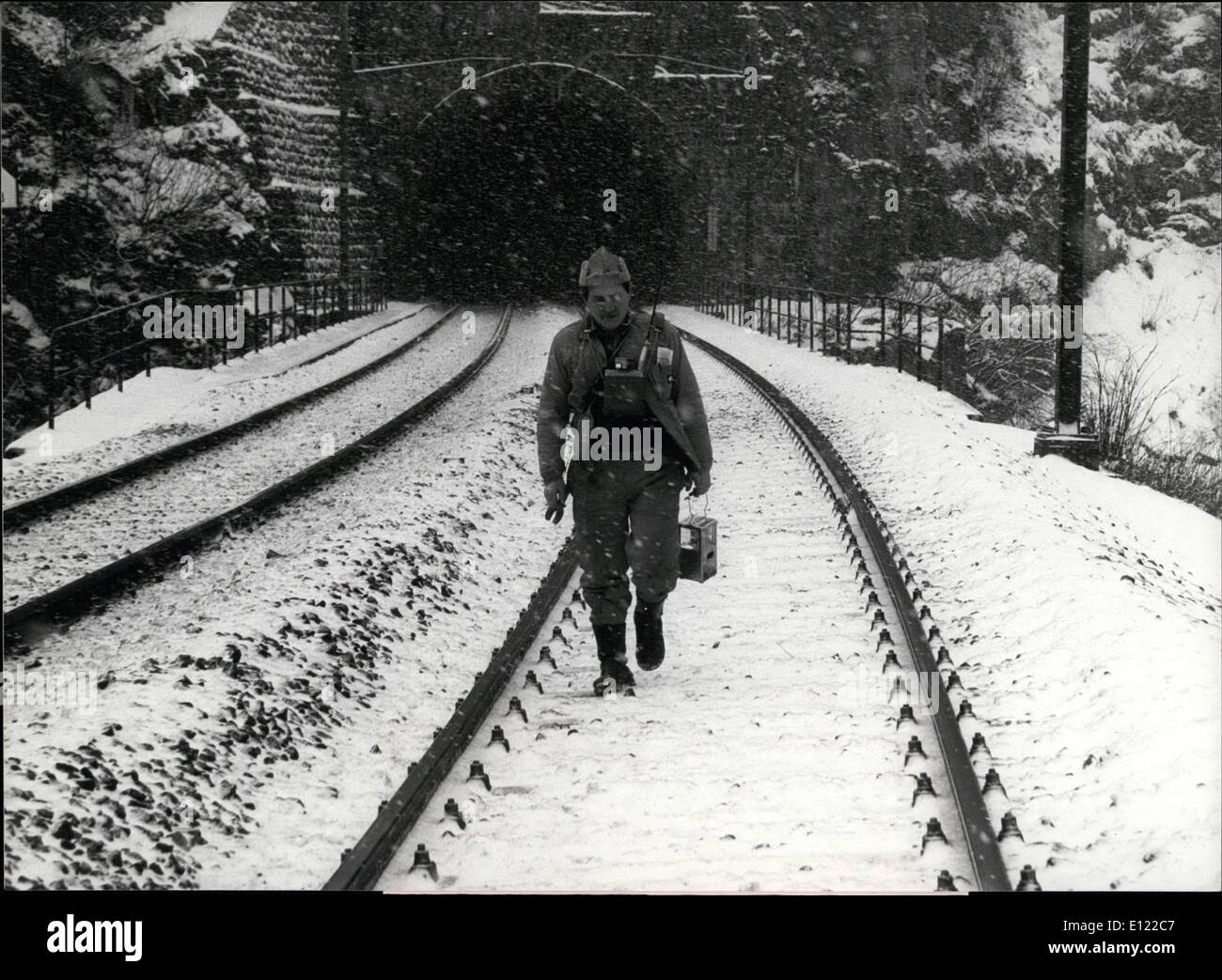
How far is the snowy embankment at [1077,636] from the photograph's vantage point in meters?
3.93

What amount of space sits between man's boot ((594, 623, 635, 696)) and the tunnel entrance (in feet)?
107

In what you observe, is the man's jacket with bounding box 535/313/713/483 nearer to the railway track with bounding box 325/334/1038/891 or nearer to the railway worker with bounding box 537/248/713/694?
the railway worker with bounding box 537/248/713/694

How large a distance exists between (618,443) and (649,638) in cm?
95

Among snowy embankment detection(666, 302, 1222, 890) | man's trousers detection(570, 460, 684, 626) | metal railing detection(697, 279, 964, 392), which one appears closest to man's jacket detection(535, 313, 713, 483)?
man's trousers detection(570, 460, 684, 626)

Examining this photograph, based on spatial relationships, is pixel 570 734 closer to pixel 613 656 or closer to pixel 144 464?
pixel 613 656

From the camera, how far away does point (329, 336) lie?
88.6 feet

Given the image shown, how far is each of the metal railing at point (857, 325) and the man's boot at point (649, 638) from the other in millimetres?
10806

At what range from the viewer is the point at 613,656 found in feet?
17.7

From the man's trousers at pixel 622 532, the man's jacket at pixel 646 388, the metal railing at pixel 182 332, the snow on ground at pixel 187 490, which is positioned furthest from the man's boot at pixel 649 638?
the metal railing at pixel 182 332

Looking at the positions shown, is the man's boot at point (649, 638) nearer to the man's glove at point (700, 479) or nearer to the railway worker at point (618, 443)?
the railway worker at point (618, 443)

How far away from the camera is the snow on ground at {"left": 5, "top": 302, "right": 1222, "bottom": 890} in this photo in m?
3.88

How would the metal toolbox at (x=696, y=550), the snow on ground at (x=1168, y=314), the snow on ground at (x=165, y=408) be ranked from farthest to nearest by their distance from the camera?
the snow on ground at (x=1168, y=314), the snow on ground at (x=165, y=408), the metal toolbox at (x=696, y=550)

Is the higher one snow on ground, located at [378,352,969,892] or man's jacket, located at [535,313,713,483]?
man's jacket, located at [535,313,713,483]
